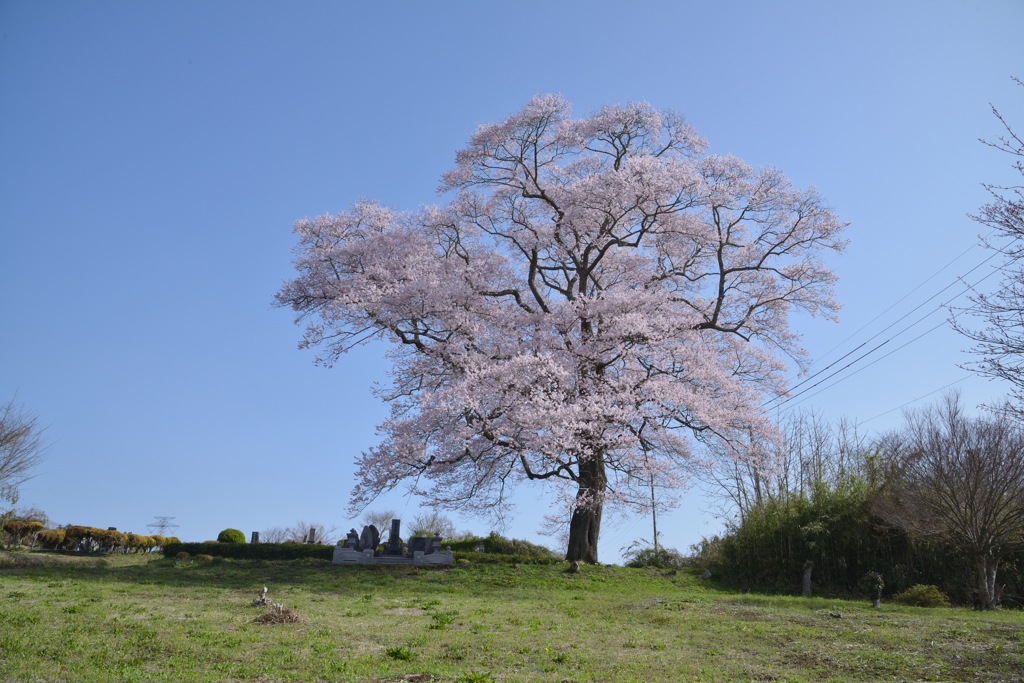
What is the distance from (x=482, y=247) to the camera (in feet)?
61.4

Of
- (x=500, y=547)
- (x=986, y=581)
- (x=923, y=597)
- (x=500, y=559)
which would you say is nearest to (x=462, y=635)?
(x=500, y=559)

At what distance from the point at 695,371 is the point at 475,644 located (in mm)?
9591

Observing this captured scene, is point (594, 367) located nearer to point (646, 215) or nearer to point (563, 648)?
point (646, 215)

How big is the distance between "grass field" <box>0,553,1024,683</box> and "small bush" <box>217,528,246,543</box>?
9980mm

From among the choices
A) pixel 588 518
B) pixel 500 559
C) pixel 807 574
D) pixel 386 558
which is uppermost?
pixel 588 518

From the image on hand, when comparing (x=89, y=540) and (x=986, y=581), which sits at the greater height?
(x=986, y=581)

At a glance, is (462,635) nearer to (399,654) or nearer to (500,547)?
(399,654)

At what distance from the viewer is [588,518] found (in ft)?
56.7

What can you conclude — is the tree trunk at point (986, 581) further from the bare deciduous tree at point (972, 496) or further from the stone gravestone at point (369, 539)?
the stone gravestone at point (369, 539)

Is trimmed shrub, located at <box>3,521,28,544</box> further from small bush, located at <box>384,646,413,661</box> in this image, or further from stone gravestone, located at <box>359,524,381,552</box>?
small bush, located at <box>384,646,413,661</box>

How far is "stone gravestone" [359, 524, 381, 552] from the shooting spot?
17.2 metres

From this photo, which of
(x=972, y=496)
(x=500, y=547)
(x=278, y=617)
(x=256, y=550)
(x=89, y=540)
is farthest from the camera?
(x=89, y=540)

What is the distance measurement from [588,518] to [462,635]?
9.36 m

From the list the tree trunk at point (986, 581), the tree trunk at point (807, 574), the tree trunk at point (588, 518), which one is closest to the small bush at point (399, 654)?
the tree trunk at point (588, 518)
